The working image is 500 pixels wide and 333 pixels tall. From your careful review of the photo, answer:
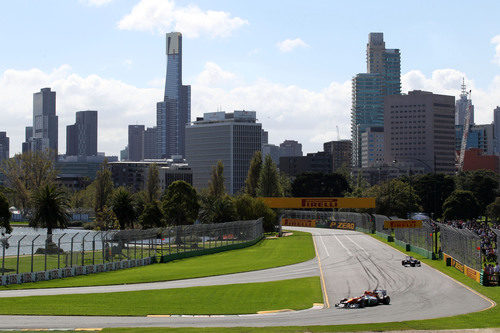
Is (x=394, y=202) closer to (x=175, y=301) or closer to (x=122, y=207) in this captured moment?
(x=122, y=207)

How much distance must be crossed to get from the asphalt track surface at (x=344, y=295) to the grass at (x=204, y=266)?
7.95 feet

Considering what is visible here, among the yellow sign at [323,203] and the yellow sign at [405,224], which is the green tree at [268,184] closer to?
the yellow sign at [323,203]

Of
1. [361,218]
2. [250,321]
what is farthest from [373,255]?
[361,218]

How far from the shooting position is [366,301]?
3734 centimetres

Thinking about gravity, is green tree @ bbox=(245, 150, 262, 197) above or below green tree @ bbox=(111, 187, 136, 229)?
above

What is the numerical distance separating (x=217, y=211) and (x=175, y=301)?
73.0 m

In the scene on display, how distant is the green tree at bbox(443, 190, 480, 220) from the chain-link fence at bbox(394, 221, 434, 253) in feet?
187

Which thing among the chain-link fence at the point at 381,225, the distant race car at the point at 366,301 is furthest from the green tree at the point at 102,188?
the distant race car at the point at 366,301

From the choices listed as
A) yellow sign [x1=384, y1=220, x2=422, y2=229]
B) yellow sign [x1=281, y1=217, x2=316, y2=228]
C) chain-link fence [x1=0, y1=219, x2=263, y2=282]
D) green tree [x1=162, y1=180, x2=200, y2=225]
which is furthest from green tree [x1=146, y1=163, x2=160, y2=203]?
yellow sign [x1=384, y1=220, x2=422, y2=229]

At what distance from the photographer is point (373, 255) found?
237 feet

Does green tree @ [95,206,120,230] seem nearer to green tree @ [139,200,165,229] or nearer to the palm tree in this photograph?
green tree @ [139,200,165,229]

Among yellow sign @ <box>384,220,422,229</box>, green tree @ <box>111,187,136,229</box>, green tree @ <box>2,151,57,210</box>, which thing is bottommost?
yellow sign @ <box>384,220,422,229</box>

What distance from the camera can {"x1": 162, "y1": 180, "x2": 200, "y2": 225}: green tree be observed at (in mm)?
110375

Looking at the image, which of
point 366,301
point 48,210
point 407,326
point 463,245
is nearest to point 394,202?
point 48,210
